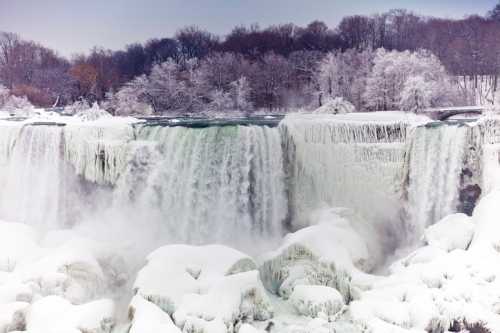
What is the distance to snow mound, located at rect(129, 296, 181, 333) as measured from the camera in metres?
3.50

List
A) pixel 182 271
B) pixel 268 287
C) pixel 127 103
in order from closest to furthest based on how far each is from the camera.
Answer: pixel 182 271, pixel 268 287, pixel 127 103

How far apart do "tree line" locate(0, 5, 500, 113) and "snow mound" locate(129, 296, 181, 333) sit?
3200mm

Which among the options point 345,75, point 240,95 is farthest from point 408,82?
point 240,95

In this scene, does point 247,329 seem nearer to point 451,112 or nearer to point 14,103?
point 451,112

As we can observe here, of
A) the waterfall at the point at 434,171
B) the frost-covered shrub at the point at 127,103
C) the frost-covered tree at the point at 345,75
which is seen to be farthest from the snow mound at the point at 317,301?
the frost-covered shrub at the point at 127,103

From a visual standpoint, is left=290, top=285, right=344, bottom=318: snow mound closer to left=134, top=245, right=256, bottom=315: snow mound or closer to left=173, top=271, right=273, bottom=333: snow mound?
left=173, top=271, right=273, bottom=333: snow mound

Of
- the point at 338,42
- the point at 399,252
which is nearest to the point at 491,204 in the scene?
the point at 399,252

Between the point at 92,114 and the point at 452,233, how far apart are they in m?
5.01

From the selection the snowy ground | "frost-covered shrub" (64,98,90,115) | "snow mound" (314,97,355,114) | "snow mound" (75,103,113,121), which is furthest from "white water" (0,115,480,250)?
the snowy ground

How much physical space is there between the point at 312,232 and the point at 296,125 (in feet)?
5.59

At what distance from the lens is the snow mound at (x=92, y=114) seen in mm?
6329

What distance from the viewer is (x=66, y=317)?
366cm

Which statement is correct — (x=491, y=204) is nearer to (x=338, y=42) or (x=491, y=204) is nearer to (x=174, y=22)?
(x=338, y=42)

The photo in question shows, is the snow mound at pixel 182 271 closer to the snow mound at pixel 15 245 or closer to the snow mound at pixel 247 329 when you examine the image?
the snow mound at pixel 247 329
